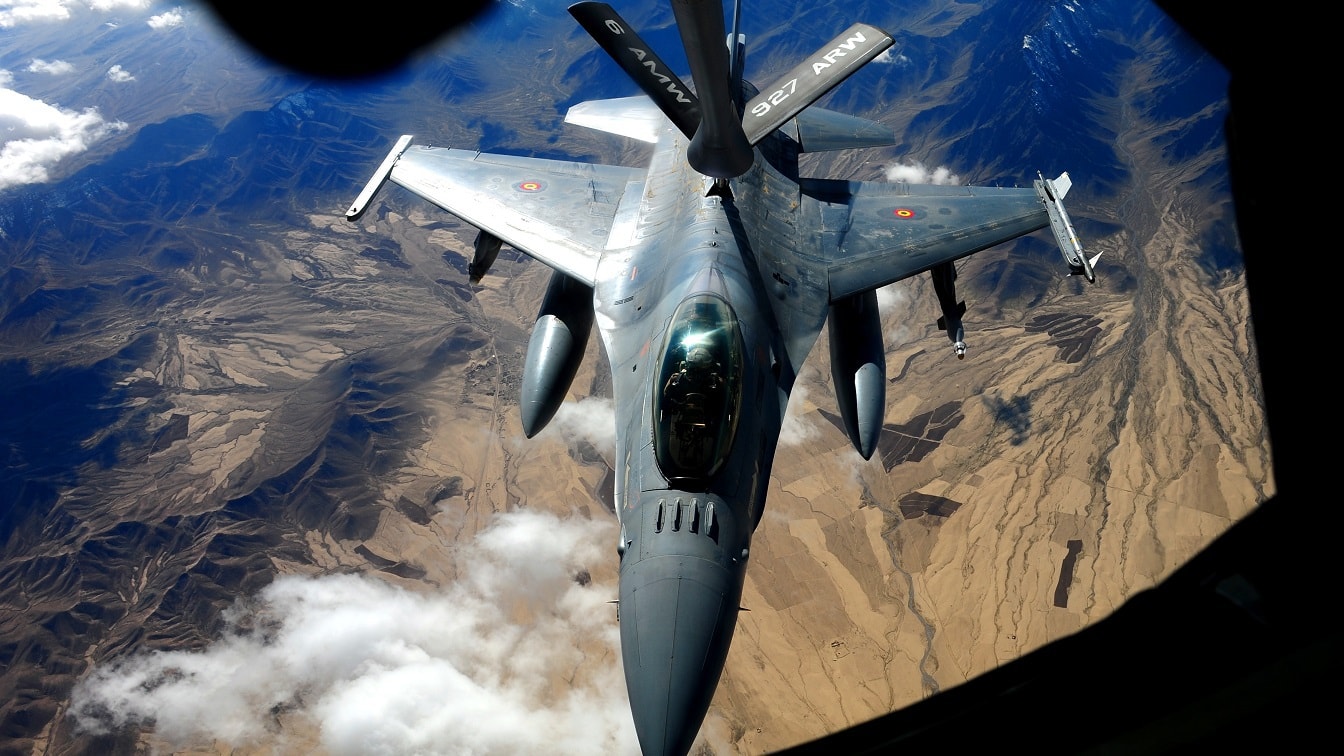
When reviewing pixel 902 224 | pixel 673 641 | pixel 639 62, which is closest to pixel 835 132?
pixel 902 224

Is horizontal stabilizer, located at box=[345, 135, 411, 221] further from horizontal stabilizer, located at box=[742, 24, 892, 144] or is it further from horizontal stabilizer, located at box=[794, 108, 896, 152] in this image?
horizontal stabilizer, located at box=[794, 108, 896, 152]

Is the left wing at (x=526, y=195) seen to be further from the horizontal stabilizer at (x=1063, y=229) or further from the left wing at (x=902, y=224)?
the horizontal stabilizer at (x=1063, y=229)

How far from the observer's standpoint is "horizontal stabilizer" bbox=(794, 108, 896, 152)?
56.0ft

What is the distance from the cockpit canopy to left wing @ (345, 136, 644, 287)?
502 cm

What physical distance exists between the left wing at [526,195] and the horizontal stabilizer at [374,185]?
0.03 m

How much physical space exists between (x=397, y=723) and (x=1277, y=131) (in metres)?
40.4

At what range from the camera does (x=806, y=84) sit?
9461 mm

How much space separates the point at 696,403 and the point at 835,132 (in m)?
12.9

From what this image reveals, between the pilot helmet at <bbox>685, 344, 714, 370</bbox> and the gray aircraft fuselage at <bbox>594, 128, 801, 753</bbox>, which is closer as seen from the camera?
the gray aircraft fuselage at <bbox>594, 128, 801, 753</bbox>

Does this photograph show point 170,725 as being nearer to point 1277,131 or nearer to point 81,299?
point 1277,131

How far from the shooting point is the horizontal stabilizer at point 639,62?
8.91 metres

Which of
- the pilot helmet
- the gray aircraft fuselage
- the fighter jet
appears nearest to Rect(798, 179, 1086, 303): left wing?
the fighter jet

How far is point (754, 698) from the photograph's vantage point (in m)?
27.4

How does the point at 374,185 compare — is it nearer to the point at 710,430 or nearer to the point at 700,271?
the point at 700,271
